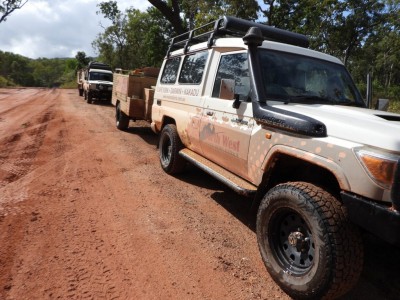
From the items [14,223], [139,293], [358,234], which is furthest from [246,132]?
[14,223]

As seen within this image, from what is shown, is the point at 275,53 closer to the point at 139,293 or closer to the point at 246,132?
the point at 246,132

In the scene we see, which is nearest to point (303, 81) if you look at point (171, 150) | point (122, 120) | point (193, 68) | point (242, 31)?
point (242, 31)

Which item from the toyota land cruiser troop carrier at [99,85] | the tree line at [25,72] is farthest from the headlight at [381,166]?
the tree line at [25,72]

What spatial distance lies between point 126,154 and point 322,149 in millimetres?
5222

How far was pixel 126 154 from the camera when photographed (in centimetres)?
720

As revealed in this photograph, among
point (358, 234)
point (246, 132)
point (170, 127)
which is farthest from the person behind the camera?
point (170, 127)

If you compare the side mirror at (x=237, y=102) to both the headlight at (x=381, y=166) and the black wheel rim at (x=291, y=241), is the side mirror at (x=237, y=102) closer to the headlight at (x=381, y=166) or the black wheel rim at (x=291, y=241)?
the black wheel rim at (x=291, y=241)

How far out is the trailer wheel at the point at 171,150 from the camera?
5523mm

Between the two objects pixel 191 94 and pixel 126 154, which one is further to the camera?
pixel 126 154

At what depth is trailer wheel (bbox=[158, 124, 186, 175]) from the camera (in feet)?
18.1

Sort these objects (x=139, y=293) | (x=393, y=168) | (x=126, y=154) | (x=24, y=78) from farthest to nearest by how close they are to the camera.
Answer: (x=24, y=78) < (x=126, y=154) < (x=139, y=293) < (x=393, y=168)

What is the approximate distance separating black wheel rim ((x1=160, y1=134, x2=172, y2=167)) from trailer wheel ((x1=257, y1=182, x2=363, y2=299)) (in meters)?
2.99

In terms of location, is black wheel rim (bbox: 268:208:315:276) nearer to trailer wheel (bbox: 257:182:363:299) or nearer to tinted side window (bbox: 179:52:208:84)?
trailer wheel (bbox: 257:182:363:299)

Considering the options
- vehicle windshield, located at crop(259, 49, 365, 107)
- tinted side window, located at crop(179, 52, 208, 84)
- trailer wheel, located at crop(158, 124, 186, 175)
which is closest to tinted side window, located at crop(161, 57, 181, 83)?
tinted side window, located at crop(179, 52, 208, 84)
